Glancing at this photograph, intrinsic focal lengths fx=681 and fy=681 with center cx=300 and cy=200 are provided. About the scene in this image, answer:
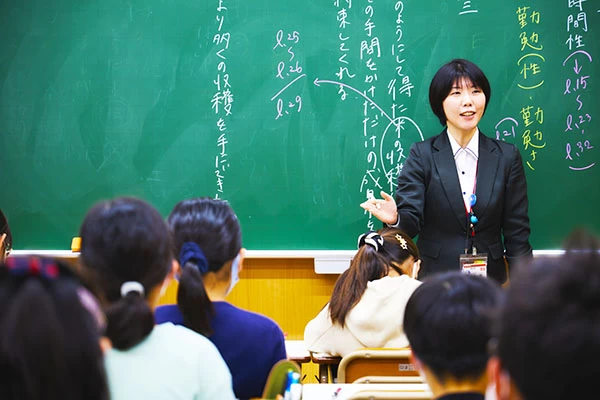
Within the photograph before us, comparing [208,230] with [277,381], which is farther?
[208,230]

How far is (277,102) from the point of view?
3873mm

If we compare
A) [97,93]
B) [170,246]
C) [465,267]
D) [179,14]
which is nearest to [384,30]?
[179,14]

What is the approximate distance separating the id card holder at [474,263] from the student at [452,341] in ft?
6.69

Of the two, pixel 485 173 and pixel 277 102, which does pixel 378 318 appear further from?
pixel 277 102

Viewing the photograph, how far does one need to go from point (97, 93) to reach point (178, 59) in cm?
51

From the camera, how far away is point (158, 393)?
1.39m

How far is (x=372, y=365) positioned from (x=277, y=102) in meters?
1.98

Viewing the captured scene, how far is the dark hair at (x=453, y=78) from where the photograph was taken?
3512mm

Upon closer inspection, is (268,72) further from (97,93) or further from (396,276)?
(396,276)

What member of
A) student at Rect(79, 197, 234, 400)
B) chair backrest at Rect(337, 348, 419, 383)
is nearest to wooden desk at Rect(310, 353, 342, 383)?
chair backrest at Rect(337, 348, 419, 383)

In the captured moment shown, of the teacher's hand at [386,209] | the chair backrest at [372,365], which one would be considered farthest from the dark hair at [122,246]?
the teacher's hand at [386,209]

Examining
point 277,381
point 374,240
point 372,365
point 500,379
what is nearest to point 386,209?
point 374,240

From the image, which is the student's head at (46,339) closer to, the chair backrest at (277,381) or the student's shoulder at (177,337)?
the student's shoulder at (177,337)

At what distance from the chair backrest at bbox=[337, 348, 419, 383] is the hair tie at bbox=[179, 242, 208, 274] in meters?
0.68
